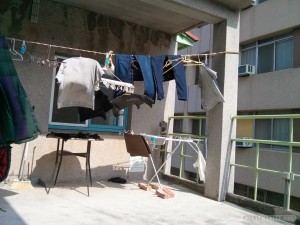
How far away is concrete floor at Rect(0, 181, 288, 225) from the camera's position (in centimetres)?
399

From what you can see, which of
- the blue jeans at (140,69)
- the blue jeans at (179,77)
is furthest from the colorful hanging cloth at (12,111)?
the blue jeans at (179,77)

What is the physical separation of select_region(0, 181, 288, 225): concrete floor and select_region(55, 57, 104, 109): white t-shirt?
1411mm

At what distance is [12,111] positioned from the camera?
12.7 feet

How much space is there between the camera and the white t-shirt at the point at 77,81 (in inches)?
191

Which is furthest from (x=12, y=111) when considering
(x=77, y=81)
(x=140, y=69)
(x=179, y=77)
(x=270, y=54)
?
(x=270, y=54)

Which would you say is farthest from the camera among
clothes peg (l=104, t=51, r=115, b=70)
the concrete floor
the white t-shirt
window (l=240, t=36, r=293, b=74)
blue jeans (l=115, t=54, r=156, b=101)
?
window (l=240, t=36, r=293, b=74)

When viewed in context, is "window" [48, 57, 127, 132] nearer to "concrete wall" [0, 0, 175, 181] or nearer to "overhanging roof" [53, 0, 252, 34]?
"concrete wall" [0, 0, 175, 181]

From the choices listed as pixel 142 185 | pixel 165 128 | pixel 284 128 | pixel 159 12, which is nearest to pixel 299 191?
pixel 284 128

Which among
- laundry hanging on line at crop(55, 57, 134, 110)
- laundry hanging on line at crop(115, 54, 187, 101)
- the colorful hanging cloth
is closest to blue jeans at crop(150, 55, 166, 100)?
laundry hanging on line at crop(115, 54, 187, 101)

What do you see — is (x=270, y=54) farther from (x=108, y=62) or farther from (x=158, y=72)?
(x=108, y=62)

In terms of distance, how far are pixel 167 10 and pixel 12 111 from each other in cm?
352

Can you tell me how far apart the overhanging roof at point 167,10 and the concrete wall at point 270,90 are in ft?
20.4

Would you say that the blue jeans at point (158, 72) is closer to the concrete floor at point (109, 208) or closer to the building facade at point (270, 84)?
the concrete floor at point (109, 208)

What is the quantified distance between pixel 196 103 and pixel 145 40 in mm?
9901
